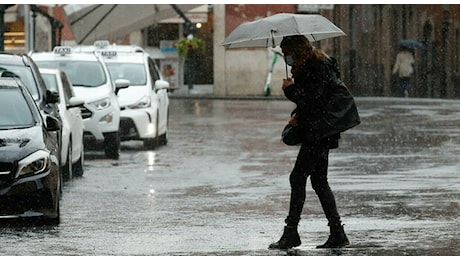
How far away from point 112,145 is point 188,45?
2900 centimetres

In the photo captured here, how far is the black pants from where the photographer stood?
11.0 metres

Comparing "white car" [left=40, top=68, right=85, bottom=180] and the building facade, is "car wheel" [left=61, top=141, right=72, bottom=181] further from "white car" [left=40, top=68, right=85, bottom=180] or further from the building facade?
the building facade

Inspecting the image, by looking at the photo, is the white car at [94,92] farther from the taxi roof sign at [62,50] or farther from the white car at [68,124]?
the white car at [68,124]

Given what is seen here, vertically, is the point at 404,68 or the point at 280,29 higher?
the point at 280,29

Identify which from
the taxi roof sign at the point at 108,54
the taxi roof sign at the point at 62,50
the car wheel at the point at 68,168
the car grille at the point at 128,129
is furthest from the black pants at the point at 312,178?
the taxi roof sign at the point at 108,54

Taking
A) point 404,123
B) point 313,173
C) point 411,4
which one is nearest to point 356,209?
point 313,173

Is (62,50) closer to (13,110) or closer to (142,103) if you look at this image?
(142,103)

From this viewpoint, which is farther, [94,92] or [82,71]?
[82,71]

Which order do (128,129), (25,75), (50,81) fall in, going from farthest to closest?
1. (128,129)
2. (50,81)
3. (25,75)

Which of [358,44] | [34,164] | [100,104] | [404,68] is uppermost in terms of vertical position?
Answer: [34,164]

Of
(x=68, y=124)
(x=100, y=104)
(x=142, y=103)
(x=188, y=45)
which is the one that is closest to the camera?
(x=68, y=124)

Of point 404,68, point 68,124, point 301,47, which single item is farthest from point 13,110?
point 404,68

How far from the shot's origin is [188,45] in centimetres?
5109

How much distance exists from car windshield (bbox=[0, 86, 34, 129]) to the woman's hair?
3.28 meters
